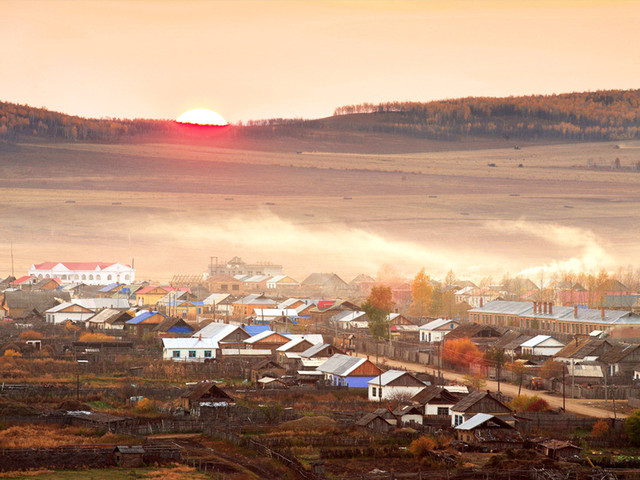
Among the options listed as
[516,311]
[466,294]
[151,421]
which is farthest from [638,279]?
[151,421]

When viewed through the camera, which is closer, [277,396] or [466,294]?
[277,396]

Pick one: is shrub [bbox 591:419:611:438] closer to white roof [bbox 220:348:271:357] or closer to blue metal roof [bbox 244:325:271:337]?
white roof [bbox 220:348:271:357]

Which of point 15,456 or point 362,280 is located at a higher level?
point 15,456

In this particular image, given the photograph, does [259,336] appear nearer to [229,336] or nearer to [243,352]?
[229,336]

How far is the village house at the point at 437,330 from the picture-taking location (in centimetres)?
7819

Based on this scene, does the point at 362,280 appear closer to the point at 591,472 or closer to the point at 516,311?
the point at 516,311

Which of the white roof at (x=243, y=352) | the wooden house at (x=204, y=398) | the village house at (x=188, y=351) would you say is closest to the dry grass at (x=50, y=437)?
the wooden house at (x=204, y=398)

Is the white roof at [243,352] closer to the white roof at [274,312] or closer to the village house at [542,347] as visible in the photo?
the village house at [542,347]

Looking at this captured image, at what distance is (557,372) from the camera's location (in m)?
57.2

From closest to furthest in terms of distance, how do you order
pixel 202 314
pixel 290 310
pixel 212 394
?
pixel 212 394 < pixel 290 310 < pixel 202 314

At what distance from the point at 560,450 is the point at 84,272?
435 ft

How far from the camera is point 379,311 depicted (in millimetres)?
82938

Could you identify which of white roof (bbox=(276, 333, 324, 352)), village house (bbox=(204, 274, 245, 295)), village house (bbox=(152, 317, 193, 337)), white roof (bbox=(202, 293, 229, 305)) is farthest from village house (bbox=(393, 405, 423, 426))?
village house (bbox=(204, 274, 245, 295))

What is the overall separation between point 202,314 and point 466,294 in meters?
30.8
